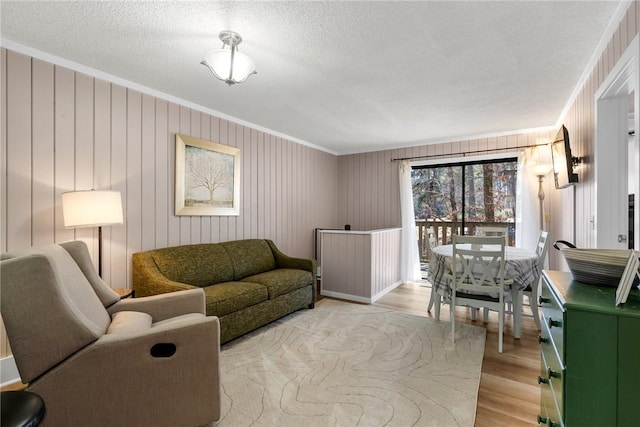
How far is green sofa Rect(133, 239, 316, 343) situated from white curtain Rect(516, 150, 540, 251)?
10.1 ft

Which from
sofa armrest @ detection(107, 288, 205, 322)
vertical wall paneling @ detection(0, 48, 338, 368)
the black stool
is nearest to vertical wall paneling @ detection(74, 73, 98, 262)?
vertical wall paneling @ detection(0, 48, 338, 368)

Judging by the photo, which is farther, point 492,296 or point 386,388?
point 492,296

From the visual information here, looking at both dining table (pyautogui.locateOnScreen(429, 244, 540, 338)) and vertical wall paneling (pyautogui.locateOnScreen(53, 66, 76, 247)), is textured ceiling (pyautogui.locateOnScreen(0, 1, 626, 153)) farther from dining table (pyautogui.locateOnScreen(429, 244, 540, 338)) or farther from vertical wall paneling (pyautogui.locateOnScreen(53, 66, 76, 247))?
dining table (pyautogui.locateOnScreen(429, 244, 540, 338))

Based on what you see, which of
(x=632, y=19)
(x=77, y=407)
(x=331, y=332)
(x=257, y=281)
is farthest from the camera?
(x=257, y=281)

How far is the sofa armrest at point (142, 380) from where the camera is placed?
53.9 inches

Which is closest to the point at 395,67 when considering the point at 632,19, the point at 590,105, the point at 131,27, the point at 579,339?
the point at 632,19

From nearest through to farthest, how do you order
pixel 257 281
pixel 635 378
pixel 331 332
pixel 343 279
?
1. pixel 635 378
2. pixel 331 332
3. pixel 257 281
4. pixel 343 279

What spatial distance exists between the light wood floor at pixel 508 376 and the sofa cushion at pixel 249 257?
1923 mm

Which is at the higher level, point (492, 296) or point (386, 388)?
point (492, 296)

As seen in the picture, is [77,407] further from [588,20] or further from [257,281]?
[588,20]

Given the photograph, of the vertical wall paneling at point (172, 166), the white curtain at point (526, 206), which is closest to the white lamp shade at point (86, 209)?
the vertical wall paneling at point (172, 166)

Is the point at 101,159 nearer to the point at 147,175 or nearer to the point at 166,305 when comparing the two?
the point at 147,175

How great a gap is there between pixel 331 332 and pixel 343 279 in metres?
1.32

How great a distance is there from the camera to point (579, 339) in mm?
960
